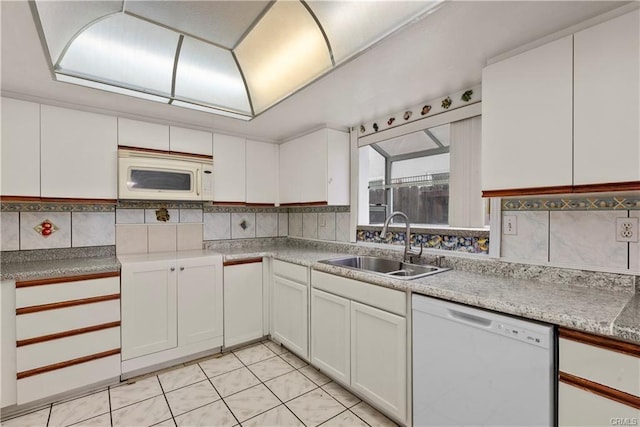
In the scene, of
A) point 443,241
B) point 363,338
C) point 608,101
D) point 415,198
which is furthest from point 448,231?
point 608,101

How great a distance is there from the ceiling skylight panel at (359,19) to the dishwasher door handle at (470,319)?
1.31 m

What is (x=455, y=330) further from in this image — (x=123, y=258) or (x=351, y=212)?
(x=123, y=258)

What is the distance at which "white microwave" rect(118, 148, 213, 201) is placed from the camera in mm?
2373

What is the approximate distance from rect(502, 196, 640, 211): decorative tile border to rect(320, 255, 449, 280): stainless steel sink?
571 mm

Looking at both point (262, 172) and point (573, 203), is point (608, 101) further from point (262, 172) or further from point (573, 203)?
point (262, 172)

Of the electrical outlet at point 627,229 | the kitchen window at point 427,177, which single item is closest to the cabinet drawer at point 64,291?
the kitchen window at point 427,177

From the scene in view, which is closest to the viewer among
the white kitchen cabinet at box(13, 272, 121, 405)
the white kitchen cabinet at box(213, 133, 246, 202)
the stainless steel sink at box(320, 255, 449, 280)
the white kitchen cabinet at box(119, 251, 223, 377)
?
the white kitchen cabinet at box(13, 272, 121, 405)

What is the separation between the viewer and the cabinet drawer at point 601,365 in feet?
3.18

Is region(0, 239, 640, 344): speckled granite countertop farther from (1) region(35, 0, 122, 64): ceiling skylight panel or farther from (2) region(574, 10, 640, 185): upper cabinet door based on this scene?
(1) region(35, 0, 122, 64): ceiling skylight panel

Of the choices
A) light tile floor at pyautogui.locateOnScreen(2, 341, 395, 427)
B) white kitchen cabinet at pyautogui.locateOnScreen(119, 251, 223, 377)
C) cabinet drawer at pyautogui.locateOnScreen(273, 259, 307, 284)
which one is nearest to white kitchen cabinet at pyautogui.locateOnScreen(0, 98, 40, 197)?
white kitchen cabinet at pyautogui.locateOnScreen(119, 251, 223, 377)

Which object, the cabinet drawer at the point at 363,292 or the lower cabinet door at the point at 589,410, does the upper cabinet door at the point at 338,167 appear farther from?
the lower cabinet door at the point at 589,410

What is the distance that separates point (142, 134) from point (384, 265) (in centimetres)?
230

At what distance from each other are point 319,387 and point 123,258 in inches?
72.2

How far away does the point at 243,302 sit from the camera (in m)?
2.71
